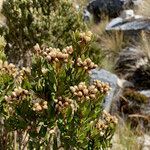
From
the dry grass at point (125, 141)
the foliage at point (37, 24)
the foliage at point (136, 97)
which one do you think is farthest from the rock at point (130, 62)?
the dry grass at point (125, 141)

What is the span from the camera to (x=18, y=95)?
3.30 meters

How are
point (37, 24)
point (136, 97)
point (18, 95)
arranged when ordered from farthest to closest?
point (37, 24), point (136, 97), point (18, 95)

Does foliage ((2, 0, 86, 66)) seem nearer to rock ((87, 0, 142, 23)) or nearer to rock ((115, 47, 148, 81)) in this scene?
rock ((115, 47, 148, 81))

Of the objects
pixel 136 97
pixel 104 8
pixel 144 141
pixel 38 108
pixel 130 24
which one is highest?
pixel 104 8

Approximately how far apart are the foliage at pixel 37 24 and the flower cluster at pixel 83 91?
18.8 ft

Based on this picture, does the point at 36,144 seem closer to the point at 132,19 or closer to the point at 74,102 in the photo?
the point at 74,102

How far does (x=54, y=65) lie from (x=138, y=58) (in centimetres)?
769

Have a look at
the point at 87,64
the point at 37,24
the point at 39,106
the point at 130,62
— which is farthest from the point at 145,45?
the point at 39,106

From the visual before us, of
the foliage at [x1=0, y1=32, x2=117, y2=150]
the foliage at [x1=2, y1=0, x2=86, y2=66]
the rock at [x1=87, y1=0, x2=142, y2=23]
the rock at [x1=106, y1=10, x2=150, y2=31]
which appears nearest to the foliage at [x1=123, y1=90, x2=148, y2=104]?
the foliage at [x1=2, y1=0, x2=86, y2=66]

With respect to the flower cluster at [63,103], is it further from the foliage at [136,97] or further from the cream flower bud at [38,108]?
the foliage at [136,97]

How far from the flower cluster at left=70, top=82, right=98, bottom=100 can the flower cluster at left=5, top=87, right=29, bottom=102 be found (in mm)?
390

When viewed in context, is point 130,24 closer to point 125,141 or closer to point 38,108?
point 125,141

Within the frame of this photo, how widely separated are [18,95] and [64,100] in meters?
0.33

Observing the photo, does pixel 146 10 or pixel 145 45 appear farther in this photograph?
pixel 146 10
